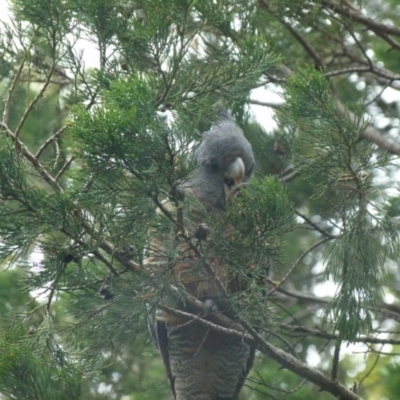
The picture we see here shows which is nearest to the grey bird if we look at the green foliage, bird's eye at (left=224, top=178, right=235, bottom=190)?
bird's eye at (left=224, top=178, right=235, bottom=190)

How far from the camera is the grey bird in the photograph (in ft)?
15.8

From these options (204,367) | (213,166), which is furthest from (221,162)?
(204,367)

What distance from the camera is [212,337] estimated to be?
4887 millimetres

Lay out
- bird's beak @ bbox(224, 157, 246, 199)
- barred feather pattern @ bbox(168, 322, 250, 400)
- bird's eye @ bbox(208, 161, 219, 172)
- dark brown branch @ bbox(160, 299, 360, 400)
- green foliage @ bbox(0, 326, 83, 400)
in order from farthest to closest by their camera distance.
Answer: barred feather pattern @ bbox(168, 322, 250, 400)
bird's eye @ bbox(208, 161, 219, 172)
bird's beak @ bbox(224, 157, 246, 199)
dark brown branch @ bbox(160, 299, 360, 400)
green foliage @ bbox(0, 326, 83, 400)

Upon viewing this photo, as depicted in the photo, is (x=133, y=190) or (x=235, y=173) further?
(x=235, y=173)

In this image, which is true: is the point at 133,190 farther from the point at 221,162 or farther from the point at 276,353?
Result: the point at 221,162

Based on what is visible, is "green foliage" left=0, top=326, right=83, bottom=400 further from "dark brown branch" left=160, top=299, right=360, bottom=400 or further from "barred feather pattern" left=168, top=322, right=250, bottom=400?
"barred feather pattern" left=168, top=322, right=250, bottom=400

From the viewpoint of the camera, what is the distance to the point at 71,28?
3.65m

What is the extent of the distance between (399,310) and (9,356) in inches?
110

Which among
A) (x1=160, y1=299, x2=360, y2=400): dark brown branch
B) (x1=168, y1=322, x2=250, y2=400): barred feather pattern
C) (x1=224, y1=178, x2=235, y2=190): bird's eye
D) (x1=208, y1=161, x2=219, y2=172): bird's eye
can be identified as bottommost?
(x1=160, y1=299, x2=360, y2=400): dark brown branch

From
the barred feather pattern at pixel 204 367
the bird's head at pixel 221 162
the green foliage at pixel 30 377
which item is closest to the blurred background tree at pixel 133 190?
the green foliage at pixel 30 377

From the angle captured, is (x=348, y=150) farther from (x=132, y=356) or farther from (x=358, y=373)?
(x=358, y=373)

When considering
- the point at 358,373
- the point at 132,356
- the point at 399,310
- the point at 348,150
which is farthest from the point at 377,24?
the point at 358,373

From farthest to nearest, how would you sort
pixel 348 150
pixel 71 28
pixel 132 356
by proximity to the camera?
pixel 132 356 → pixel 71 28 → pixel 348 150
